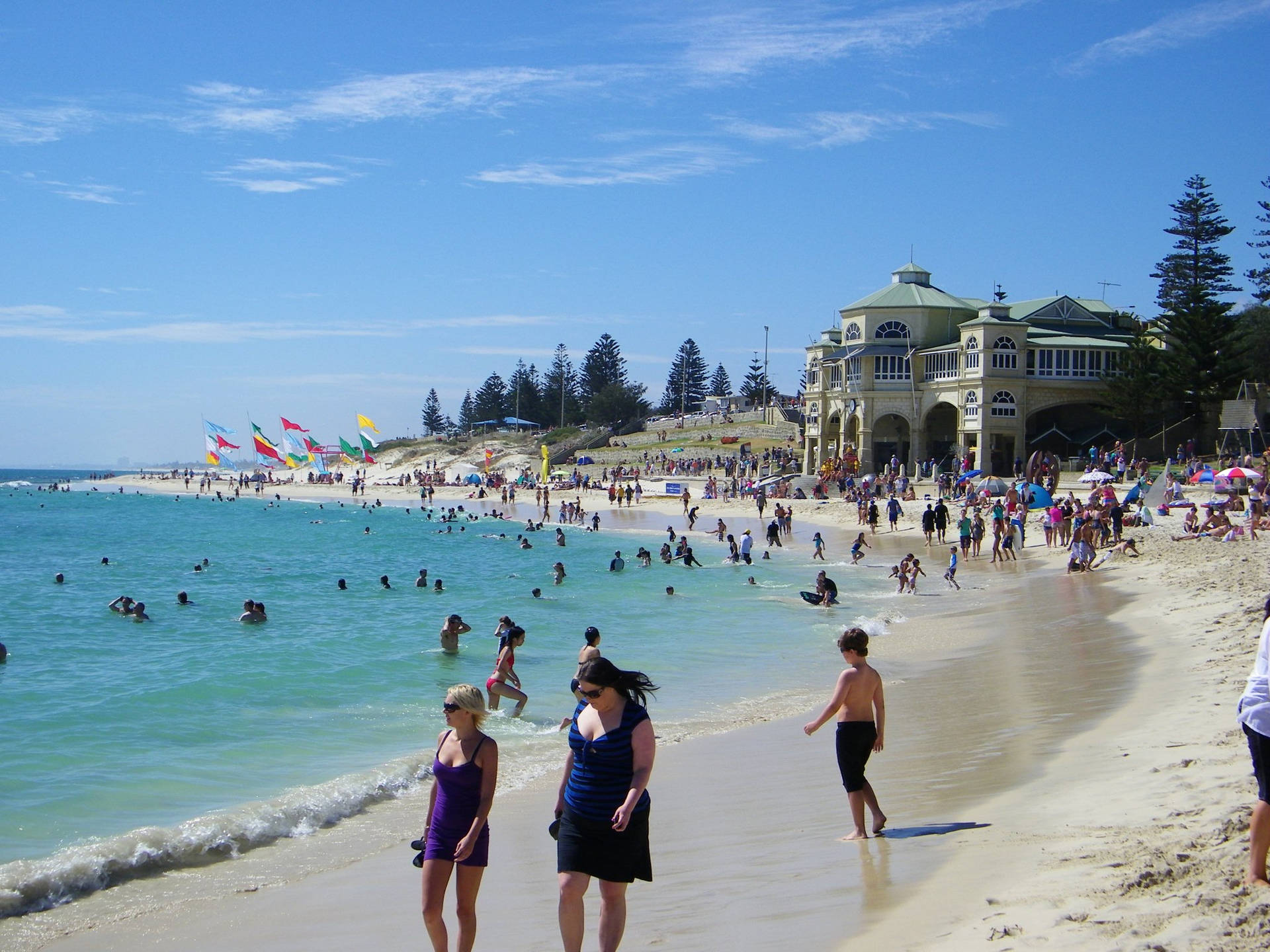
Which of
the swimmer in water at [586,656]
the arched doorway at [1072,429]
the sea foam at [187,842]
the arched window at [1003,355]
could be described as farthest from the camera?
the arched window at [1003,355]

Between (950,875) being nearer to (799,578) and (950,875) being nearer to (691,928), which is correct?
(691,928)

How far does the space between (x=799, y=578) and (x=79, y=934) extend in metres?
20.3

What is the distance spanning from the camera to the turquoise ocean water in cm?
787

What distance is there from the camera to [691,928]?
5016 millimetres

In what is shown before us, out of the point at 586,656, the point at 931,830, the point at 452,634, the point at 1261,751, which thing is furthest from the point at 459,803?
the point at 452,634

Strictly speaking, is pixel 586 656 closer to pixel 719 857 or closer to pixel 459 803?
pixel 719 857

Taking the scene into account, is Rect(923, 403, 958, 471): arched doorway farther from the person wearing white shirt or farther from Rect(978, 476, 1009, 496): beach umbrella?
the person wearing white shirt

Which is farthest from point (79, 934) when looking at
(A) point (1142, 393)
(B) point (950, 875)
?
(A) point (1142, 393)

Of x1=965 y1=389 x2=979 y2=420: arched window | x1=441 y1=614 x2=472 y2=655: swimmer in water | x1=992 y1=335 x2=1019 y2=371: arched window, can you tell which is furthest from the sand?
x1=992 y1=335 x2=1019 y2=371: arched window

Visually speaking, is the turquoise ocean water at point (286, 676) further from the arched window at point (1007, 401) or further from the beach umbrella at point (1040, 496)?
the arched window at point (1007, 401)

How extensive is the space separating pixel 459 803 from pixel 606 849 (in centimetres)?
76

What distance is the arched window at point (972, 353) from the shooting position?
48.7 m

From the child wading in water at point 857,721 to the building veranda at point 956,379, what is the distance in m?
43.1

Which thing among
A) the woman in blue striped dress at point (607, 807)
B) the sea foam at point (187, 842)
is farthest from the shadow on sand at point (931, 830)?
the sea foam at point (187, 842)
